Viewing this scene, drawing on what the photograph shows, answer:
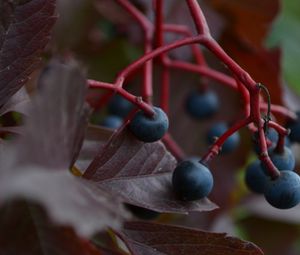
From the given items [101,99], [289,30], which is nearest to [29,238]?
[101,99]

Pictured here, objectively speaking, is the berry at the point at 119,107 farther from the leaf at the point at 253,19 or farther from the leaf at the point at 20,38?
the leaf at the point at 20,38

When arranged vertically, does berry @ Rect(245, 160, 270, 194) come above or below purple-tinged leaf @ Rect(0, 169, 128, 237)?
below

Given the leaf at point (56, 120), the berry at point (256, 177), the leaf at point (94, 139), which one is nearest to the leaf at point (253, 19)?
the berry at point (256, 177)

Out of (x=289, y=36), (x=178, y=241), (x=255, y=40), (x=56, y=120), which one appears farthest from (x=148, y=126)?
(x=289, y=36)

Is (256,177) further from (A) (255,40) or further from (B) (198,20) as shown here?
(A) (255,40)

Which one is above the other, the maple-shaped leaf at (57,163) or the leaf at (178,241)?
the maple-shaped leaf at (57,163)

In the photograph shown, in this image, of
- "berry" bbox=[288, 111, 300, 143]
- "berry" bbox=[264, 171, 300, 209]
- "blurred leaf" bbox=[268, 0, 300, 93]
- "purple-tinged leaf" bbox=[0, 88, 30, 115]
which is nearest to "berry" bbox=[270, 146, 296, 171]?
"berry" bbox=[264, 171, 300, 209]

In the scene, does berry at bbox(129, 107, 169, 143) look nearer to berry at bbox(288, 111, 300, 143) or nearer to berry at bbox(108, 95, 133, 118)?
berry at bbox(288, 111, 300, 143)
